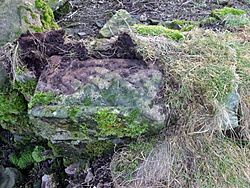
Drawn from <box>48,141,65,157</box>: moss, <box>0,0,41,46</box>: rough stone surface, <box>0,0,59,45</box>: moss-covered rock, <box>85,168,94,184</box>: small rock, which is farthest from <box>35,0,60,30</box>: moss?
<box>85,168,94,184</box>: small rock

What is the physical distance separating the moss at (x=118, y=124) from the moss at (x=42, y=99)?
0.38 meters

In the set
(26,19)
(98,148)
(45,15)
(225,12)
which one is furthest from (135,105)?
(225,12)

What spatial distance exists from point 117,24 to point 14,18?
0.93m

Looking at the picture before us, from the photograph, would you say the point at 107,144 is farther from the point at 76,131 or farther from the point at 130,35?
the point at 130,35

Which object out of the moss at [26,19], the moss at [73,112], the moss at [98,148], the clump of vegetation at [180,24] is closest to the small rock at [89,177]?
the moss at [98,148]

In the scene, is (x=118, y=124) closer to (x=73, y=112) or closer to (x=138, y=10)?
(x=73, y=112)

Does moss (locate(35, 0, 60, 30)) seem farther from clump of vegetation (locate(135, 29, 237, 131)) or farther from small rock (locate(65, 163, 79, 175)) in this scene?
small rock (locate(65, 163, 79, 175))

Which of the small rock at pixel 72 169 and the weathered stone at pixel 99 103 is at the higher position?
the weathered stone at pixel 99 103

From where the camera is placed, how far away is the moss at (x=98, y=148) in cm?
294

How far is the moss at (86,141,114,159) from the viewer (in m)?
2.94

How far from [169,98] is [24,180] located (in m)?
1.74

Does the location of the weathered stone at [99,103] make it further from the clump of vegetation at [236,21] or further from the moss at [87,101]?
the clump of vegetation at [236,21]

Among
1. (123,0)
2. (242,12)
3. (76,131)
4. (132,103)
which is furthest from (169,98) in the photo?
(123,0)

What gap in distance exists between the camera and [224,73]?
2893 mm
